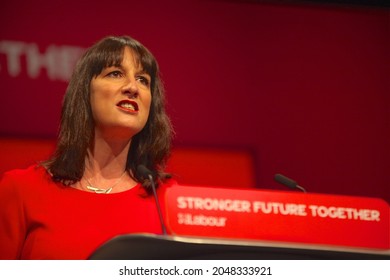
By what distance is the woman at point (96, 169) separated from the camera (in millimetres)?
1812

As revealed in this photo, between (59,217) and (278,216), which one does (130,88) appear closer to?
(59,217)

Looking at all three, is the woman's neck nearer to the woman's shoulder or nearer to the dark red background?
the woman's shoulder

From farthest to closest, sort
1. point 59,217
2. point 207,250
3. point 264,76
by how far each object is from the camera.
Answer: point 264,76 → point 59,217 → point 207,250

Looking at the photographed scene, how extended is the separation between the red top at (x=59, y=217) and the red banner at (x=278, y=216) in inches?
20.5

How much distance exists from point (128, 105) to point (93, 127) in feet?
0.43

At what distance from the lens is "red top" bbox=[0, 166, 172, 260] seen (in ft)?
5.82

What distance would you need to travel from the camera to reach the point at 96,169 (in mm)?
1984

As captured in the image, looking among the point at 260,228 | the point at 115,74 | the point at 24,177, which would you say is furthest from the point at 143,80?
the point at 260,228

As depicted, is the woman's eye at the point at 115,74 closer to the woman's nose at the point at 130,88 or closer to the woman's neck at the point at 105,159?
the woman's nose at the point at 130,88

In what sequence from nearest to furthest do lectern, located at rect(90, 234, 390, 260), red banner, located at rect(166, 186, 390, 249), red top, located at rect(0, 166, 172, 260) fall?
lectern, located at rect(90, 234, 390, 260) → red banner, located at rect(166, 186, 390, 249) → red top, located at rect(0, 166, 172, 260)

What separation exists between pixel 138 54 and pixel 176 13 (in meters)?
0.56

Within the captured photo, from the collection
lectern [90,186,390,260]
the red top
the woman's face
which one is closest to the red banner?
lectern [90,186,390,260]

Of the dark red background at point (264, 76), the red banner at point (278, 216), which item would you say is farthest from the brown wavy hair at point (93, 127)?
the red banner at point (278, 216)
